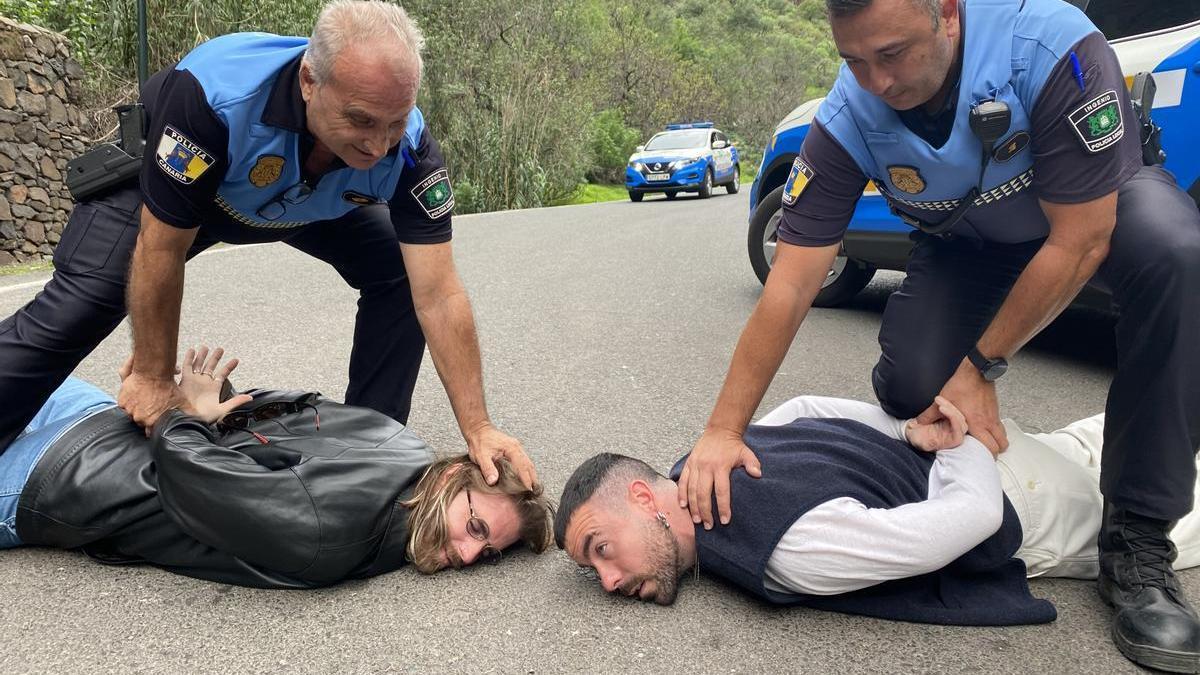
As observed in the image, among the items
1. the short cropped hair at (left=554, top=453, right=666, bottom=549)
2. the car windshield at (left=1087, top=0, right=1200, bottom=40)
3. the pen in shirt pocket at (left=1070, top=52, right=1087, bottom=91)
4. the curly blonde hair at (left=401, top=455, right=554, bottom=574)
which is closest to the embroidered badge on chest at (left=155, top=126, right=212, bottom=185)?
the curly blonde hair at (left=401, top=455, right=554, bottom=574)

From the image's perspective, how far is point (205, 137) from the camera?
9.05 feet

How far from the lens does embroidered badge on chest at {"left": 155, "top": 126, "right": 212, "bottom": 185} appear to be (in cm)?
275

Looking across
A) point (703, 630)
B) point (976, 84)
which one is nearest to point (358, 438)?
point (703, 630)

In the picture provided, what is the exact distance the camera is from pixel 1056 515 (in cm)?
261

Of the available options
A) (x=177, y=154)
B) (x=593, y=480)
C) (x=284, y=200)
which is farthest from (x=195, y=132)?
(x=593, y=480)

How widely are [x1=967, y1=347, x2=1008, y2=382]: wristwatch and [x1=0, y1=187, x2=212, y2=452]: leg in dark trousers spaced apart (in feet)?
8.16

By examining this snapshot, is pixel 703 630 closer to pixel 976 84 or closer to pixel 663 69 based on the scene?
pixel 976 84

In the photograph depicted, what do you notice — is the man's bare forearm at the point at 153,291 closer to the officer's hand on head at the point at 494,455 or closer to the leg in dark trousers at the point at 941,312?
the officer's hand on head at the point at 494,455

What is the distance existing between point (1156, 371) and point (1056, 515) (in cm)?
50

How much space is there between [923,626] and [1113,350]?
136 inches

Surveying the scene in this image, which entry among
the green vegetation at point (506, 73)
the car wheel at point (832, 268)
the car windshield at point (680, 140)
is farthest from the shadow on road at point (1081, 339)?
the car windshield at point (680, 140)

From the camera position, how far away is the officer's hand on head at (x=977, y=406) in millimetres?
2580

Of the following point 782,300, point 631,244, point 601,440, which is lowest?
point 631,244

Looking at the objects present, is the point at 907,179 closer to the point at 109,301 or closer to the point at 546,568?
the point at 546,568
